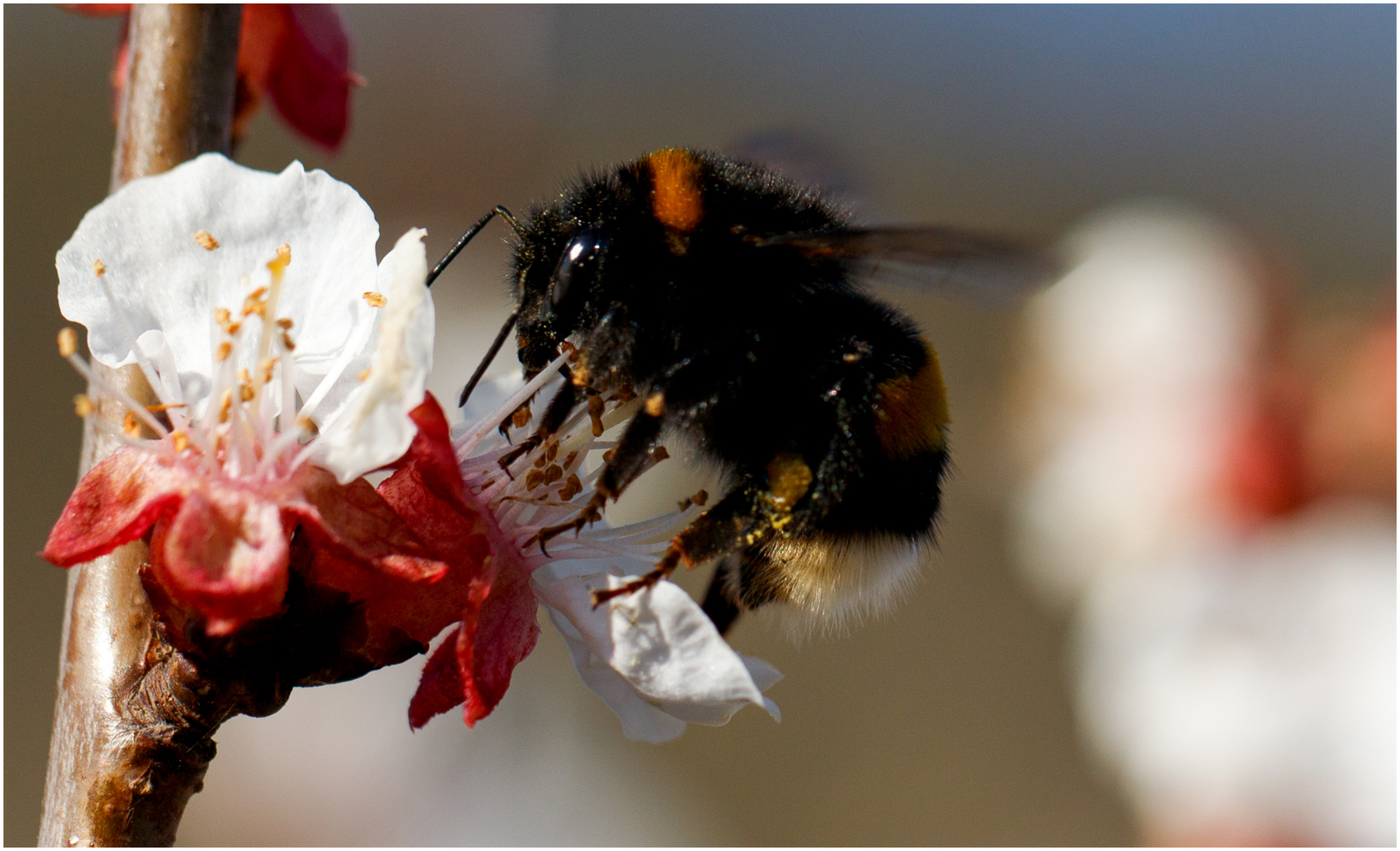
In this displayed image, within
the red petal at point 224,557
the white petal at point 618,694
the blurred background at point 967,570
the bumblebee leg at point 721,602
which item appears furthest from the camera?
the blurred background at point 967,570

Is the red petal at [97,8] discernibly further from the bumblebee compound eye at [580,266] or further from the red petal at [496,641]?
the red petal at [496,641]

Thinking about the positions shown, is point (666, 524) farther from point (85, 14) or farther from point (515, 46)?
point (515, 46)

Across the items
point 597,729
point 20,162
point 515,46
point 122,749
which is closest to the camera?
point 122,749

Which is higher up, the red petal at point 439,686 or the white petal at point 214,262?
the white petal at point 214,262

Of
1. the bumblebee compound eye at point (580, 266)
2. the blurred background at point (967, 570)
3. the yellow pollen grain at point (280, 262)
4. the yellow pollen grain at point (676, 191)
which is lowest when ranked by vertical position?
the blurred background at point (967, 570)

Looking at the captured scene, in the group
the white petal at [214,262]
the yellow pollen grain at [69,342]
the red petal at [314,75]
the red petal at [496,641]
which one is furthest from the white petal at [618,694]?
the red petal at [314,75]

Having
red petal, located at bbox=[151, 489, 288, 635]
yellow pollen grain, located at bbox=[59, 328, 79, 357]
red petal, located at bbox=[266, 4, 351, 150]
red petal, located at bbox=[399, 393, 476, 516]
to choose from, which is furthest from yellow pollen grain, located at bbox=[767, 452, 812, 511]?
red petal, located at bbox=[266, 4, 351, 150]

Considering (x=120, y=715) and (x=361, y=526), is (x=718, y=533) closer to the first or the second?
(x=361, y=526)

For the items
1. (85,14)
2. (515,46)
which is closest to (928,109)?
(515,46)
